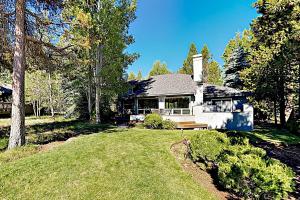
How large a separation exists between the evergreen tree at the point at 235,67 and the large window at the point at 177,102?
11.2m

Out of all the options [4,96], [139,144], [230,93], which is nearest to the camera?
[139,144]

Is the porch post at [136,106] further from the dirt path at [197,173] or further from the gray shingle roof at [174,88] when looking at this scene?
the dirt path at [197,173]

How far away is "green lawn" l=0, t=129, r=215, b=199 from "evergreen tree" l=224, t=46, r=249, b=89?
24.6 meters

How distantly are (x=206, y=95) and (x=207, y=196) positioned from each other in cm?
1553

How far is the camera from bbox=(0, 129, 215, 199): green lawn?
530 cm

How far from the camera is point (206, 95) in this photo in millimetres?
20594

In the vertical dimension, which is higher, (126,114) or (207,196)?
(126,114)

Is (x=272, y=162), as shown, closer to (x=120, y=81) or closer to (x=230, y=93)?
(x=230, y=93)

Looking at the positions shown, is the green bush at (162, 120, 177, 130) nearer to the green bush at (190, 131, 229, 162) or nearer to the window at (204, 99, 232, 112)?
the window at (204, 99, 232, 112)

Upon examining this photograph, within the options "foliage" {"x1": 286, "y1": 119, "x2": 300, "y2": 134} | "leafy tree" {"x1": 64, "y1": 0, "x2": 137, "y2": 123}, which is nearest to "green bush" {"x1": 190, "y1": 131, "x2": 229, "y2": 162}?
"leafy tree" {"x1": 64, "y1": 0, "x2": 137, "y2": 123}

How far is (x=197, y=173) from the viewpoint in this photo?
7625 millimetres

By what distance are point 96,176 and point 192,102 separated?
1685cm

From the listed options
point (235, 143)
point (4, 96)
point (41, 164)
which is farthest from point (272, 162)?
point (4, 96)

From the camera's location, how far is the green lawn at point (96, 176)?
5297 millimetres
